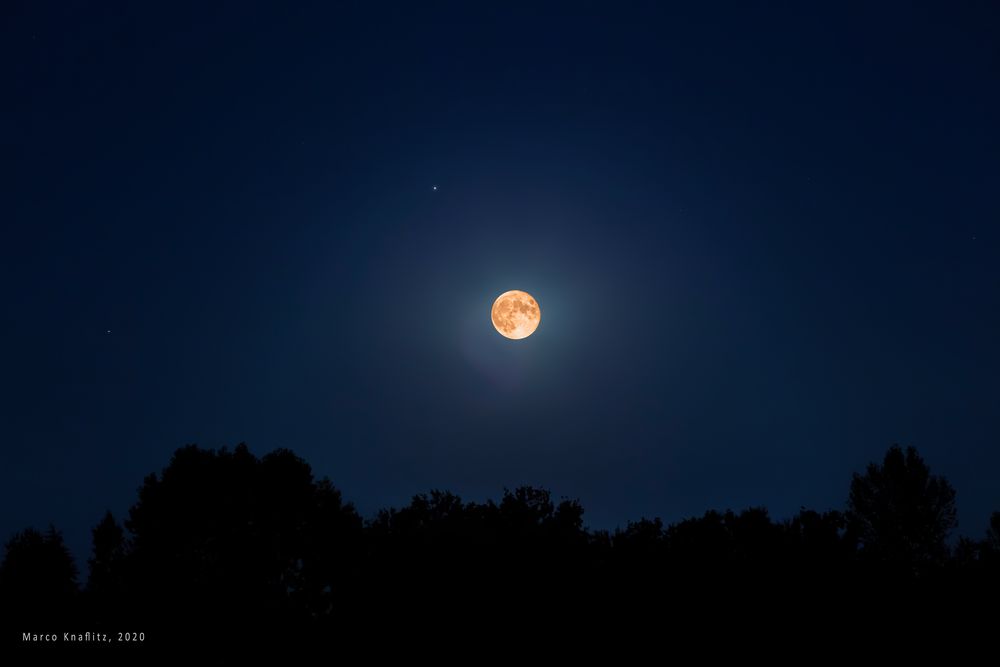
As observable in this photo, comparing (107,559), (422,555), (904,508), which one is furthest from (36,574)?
(904,508)

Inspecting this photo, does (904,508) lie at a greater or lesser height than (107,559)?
lesser

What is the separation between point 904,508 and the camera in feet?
171

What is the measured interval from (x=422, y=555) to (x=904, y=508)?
4367 centimetres

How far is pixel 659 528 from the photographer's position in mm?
37156

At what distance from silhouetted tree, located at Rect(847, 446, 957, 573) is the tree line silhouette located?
107 mm

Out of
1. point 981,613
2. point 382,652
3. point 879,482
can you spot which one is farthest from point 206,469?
point 879,482

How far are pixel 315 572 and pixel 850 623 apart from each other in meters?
32.9

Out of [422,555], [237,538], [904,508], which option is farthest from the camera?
[904,508]

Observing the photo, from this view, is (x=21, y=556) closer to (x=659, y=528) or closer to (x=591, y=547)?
(x=591, y=547)

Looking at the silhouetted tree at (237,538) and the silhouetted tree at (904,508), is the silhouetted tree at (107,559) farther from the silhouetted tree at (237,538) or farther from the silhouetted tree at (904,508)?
the silhouetted tree at (904,508)

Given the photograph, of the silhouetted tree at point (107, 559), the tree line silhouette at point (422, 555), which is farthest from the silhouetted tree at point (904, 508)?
the silhouetted tree at point (107, 559)

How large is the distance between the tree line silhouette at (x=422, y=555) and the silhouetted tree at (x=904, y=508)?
11cm

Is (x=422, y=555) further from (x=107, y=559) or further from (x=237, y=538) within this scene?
(x=107, y=559)

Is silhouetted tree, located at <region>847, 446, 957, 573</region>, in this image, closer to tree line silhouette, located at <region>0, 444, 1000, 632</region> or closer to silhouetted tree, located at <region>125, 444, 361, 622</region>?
tree line silhouette, located at <region>0, 444, 1000, 632</region>
